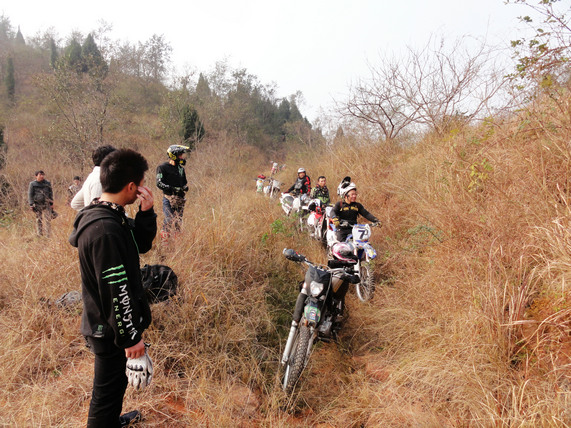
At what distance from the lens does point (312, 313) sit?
8.63ft

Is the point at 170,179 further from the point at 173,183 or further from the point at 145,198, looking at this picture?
the point at 145,198

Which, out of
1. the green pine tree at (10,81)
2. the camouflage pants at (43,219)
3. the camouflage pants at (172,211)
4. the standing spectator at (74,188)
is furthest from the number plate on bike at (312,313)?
the green pine tree at (10,81)

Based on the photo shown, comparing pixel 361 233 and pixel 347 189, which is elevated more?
pixel 347 189

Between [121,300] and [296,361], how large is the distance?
1.66m

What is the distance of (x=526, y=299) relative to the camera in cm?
221

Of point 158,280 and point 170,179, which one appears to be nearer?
point 158,280

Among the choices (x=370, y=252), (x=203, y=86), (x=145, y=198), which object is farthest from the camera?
(x=203, y=86)

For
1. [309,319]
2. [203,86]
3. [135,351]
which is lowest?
[309,319]

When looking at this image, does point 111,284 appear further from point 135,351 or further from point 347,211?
point 347,211

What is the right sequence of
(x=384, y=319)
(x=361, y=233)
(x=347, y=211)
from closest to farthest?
(x=384, y=319) → (x=361, y=233) → (x=347, y=211)

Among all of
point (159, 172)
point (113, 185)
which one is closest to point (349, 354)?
point (113, 185)

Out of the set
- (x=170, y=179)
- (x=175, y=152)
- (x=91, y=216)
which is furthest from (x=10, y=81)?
(x=91, y=216)

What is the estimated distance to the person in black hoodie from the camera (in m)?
1.47

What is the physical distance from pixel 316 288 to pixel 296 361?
2.13ft
